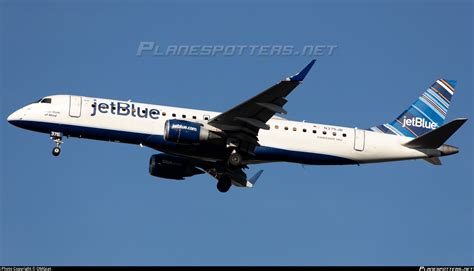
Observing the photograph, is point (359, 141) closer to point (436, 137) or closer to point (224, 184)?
point (436, 137)

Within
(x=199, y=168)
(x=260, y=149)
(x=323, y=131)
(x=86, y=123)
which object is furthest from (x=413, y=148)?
(x=86, y=123)

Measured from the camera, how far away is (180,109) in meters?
45.8

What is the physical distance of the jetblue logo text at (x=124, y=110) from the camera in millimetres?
44938

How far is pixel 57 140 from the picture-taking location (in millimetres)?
44938

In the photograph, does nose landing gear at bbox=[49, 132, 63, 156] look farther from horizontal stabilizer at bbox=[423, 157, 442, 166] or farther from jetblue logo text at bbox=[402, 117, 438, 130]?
horizontal stabilizer at bbox=[423, 157, 442, 166]

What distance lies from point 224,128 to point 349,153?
709cm

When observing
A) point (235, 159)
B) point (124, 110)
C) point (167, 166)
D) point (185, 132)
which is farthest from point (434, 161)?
point (124, 110)

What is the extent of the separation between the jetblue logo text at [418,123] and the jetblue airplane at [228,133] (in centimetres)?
208

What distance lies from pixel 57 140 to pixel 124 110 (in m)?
3.72

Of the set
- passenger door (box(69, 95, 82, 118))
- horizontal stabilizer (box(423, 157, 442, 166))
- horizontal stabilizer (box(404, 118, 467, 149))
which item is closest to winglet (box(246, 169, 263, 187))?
horizontal stabilizer (box(404, 118, 467, 149))

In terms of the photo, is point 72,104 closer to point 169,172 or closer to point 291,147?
point 169,172

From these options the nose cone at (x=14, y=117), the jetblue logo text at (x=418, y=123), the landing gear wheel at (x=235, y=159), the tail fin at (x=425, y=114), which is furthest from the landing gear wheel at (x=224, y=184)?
the nose cone at (x=14, y=117)

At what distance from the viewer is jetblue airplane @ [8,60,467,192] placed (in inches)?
1732

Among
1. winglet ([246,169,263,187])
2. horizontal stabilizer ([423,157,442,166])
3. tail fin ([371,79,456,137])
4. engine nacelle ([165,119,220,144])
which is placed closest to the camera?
engine nacelle ([165,119,220,144])
